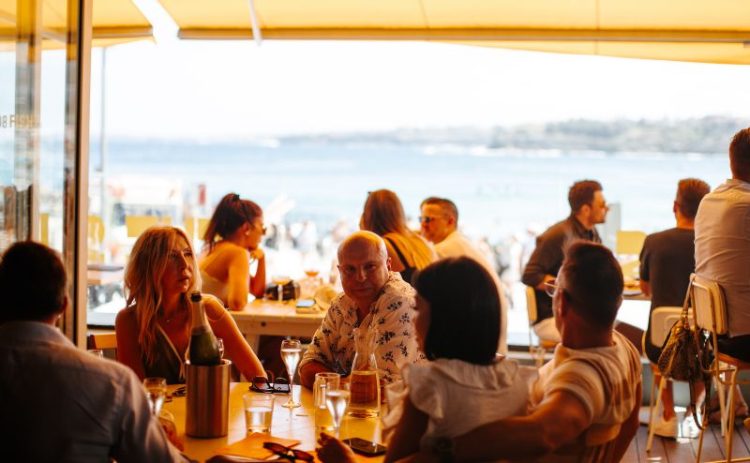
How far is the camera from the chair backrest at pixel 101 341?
3.45 m

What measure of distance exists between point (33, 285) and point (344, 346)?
5.37ft

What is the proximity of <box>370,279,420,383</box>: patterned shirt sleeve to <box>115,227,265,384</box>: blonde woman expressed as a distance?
0.50m

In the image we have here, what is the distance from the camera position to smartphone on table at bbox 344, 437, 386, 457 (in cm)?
239

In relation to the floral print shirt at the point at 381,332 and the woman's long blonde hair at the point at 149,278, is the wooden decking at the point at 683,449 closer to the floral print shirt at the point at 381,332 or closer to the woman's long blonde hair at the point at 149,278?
the floral print shirt at the point at 381,332

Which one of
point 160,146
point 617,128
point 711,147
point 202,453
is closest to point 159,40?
point 202,453

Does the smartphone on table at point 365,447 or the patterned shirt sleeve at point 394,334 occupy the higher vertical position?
the patterned shirt sleeve at point 394,334

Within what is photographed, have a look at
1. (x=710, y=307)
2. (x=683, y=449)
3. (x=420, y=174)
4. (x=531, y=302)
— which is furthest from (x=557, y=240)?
(x=420, y=174)

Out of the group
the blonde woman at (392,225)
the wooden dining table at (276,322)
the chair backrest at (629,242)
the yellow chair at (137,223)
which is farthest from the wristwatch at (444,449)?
the yellow chair at (137,223)

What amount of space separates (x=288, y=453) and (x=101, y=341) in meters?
1.46

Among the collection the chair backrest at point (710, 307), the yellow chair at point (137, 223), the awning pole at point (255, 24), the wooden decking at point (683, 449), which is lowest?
the wooden decking at point (683, 449)

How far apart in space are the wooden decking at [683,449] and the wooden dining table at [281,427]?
2.79 metres

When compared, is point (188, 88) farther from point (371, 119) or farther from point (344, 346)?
point (344, 346)

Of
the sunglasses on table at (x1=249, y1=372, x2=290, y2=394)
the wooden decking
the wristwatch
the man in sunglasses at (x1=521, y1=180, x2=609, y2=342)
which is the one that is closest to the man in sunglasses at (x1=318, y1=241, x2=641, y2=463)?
the wristwatch

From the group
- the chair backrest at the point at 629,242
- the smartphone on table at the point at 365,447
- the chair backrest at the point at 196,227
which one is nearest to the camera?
the smartphone on table at the point at 365,447
